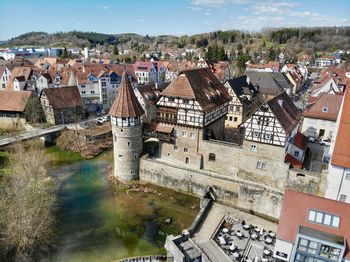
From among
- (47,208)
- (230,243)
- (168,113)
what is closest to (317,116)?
(168,113)

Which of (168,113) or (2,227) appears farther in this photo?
(168,113)

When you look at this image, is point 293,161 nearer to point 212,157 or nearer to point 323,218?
point 212,157

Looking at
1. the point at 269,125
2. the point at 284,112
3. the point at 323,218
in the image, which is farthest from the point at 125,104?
the point at 323,218

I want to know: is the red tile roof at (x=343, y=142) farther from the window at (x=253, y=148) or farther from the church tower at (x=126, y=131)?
the church tower at (x=126, y=131)

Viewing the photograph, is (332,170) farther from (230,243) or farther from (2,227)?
(2,227)

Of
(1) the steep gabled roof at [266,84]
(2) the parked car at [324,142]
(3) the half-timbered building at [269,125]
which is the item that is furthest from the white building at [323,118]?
(1) the steep gabled roof at [266,84]
